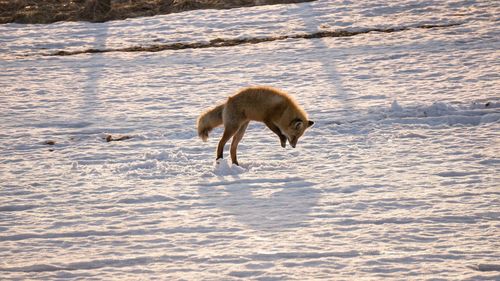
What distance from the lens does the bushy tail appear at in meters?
11.8

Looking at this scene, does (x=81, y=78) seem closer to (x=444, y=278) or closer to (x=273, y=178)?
(x=273, y=178)

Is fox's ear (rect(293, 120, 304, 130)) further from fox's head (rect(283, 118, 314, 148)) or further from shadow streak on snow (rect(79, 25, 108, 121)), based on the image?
shadow streak on snow (rect(79, 25, 108, 121))

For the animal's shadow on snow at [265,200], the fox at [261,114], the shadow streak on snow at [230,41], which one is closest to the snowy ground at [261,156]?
the animal's shadow on snow at [265,200]

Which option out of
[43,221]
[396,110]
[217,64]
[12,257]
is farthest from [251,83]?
[12,257]

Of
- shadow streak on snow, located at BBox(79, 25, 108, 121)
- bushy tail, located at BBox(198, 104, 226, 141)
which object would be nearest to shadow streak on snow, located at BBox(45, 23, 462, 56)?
shadow streak on snow, located at BBox(79, 25, 108, 121)

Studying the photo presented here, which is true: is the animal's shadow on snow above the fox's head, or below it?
below

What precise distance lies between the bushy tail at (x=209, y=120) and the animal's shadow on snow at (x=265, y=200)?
3.60 ft

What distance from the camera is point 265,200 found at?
10.0 meters

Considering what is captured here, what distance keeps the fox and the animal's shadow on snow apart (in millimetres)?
724

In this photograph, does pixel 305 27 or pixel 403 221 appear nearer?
pixel 403 221

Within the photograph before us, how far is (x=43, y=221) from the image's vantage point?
9.52 m

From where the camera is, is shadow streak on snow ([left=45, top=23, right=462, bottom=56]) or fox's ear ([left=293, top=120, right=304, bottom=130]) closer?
fox's ear ([left=293, top=120, right=304, bottom=130])

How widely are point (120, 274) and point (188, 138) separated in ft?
17.8

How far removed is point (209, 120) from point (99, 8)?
40.0 feet
